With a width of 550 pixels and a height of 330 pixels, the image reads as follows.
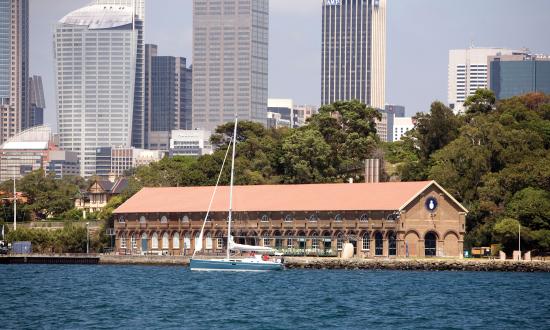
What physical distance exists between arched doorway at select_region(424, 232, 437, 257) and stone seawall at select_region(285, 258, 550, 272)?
21.3 feet

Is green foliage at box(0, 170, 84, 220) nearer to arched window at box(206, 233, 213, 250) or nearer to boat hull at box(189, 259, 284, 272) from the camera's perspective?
arched window at box(206, 233, 213, 250)

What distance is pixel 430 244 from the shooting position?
108 m

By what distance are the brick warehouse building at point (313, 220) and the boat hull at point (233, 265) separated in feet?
35.1

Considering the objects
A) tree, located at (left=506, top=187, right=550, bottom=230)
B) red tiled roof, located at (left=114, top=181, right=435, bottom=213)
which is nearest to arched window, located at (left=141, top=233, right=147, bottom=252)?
red tiled roof, located at (left=114, top=181, right=435, bottom=213)

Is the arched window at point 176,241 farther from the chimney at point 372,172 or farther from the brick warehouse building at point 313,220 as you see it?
the chimney at point 372,172

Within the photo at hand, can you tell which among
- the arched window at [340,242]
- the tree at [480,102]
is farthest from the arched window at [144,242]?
the tree at [480,102]

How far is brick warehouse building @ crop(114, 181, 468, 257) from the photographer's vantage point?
107m

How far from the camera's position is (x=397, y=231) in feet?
349

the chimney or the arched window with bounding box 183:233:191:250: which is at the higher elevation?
Result: the chimney

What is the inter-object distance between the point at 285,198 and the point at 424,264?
18578 mm

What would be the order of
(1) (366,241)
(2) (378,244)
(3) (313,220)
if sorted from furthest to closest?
(3) (313,220), (1) (366,241), (2) (378,244)

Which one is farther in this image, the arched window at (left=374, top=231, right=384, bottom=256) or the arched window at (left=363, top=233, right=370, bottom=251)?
the arched window at (left=363, top=233, right=370, bottom=251)

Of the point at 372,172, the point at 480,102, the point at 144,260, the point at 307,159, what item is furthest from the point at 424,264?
the point at 480,102

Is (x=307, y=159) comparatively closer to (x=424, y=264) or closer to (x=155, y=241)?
(x=155, y=241)
